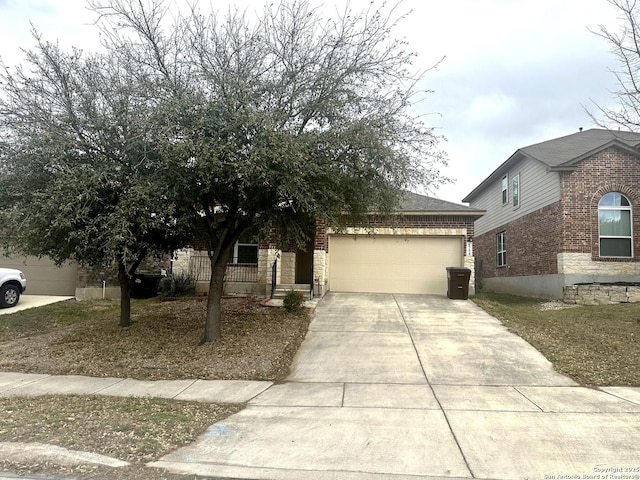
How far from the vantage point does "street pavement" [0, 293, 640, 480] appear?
432 cm

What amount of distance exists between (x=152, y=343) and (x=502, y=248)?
17167 mm

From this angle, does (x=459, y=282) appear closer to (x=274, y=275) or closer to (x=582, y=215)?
(x=582, y=215)

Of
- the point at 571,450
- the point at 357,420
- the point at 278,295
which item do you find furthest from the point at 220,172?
the point at 278,295

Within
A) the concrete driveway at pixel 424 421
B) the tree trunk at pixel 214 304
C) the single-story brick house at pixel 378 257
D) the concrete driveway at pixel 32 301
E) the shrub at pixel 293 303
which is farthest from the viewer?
the single-story brick house at pixel 378 257

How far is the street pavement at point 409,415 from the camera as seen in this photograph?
432 cm

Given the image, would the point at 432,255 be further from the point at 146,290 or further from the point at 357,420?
the point at 357,420

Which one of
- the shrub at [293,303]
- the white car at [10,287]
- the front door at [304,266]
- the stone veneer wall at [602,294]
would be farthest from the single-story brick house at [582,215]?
the white car at [10,287]

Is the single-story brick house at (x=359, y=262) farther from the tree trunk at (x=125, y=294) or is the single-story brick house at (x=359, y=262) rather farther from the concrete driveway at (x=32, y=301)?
the tree trunk at (x=125, y=294)

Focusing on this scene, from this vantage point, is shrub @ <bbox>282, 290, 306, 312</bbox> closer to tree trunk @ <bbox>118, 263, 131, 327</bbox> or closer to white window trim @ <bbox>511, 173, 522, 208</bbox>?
tree trunk @ <bbox>118, 263, 131, 327</bbox>

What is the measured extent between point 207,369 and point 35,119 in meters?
5.38

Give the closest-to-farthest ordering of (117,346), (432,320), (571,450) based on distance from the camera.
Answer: (571,450) < (117,346) < (432,320)

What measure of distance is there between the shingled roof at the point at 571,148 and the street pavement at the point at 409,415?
28.1 ft

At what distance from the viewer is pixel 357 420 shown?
18.5 ft

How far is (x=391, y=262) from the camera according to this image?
669 inches
